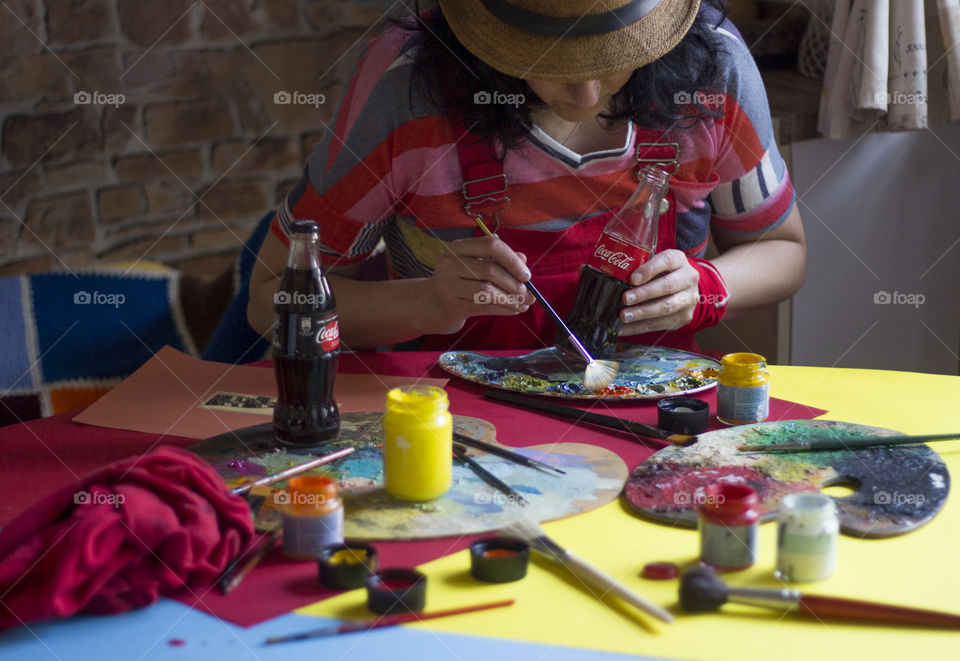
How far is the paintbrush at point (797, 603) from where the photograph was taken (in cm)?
83

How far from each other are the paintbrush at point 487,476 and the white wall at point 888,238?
1.77m

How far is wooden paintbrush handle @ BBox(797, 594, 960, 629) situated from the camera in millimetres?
832

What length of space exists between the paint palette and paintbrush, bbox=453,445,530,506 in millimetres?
248

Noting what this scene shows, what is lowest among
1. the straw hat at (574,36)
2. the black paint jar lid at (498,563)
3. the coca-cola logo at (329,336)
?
the black paint jar lid at (498,563)

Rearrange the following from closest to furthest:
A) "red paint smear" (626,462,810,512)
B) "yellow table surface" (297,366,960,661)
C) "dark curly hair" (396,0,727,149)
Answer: "yellow table surface" (297,366,960,661) < "red paint smear" (626,462,810,512) < "dark curly hair" (396,0,727,149)

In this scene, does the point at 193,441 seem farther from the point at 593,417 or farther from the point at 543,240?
the point at 543,240

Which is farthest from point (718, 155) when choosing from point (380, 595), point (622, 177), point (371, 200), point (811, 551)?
point (380, 595)

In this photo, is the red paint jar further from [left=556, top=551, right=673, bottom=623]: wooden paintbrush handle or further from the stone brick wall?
the stone brick wall

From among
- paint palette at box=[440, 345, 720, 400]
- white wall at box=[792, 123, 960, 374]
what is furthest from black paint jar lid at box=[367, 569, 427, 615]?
white wall at box=[792, 123, 960, 374]

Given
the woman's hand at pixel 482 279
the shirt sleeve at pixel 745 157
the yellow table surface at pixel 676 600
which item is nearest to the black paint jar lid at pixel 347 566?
the yellow table surface at pixel 676 600

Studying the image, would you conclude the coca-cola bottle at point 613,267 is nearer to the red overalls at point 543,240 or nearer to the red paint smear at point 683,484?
the red overalls at point 543,240

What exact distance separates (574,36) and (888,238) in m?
1.69

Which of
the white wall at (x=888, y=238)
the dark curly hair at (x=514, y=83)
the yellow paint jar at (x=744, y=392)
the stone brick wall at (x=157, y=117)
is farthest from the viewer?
the stone brick wall at (x=157, y=117)

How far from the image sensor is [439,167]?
1637mm
